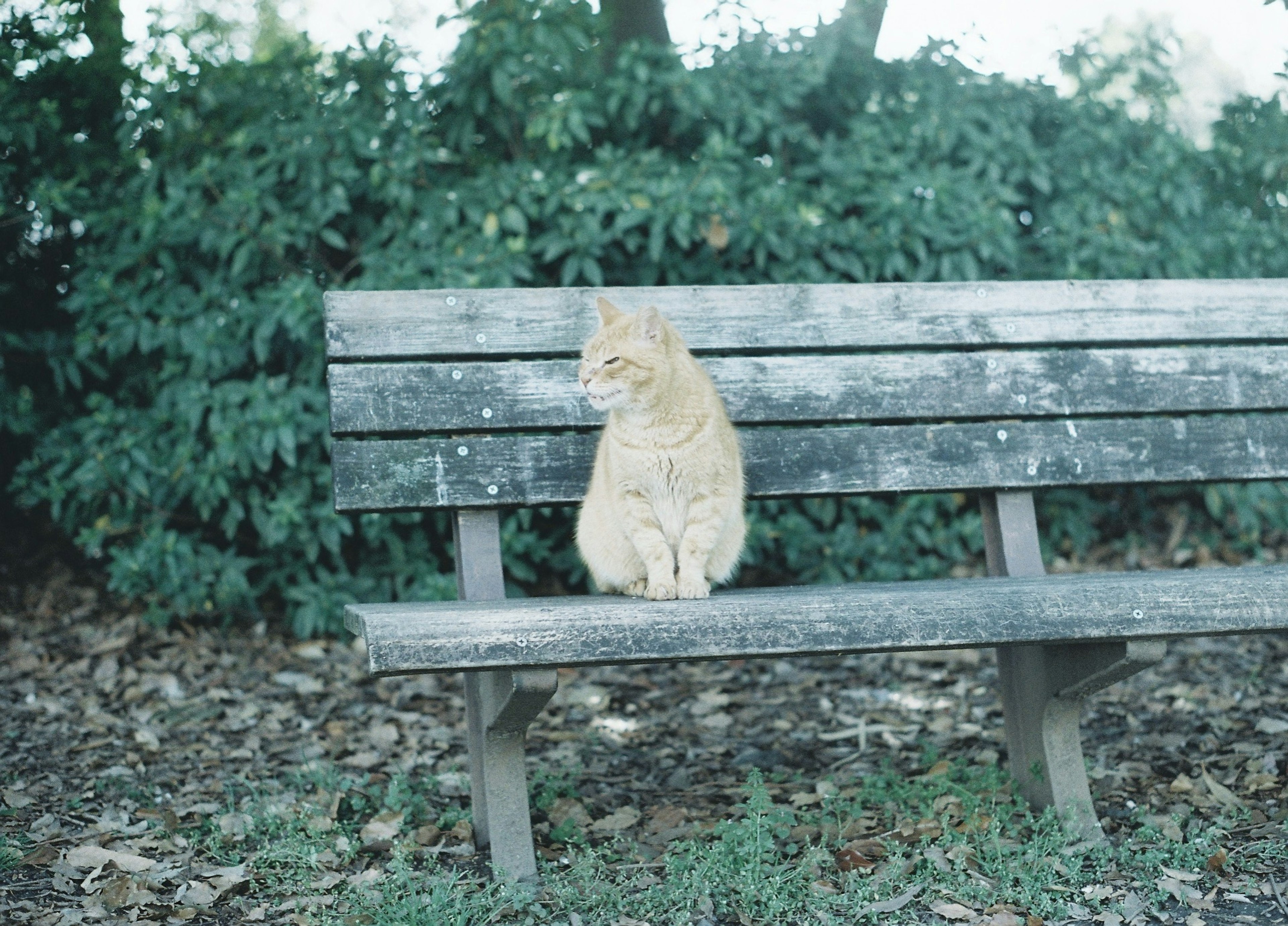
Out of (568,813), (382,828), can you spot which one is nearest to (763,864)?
(568,813)

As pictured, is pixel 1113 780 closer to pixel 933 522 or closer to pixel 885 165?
pixel 933 522

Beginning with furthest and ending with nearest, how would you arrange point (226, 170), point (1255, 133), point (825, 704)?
point (1255, 133) < point (226, 170) < point (825, 704)

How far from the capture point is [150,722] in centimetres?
366

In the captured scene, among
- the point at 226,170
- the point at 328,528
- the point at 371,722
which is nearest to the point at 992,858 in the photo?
the point at 371,722

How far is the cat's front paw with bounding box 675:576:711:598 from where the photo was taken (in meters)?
2.56

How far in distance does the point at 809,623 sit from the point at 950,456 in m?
1.08

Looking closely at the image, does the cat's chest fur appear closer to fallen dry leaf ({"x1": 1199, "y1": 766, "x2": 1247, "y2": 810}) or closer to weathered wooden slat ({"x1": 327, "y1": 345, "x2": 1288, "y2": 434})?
weathered wooden slat ({"x1": 327, "y1": 345, "x2": 1288, "y2": 434})

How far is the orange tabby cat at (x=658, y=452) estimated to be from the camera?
106 inches

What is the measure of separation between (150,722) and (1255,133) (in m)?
4.92

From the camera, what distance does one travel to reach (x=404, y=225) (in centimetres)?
426

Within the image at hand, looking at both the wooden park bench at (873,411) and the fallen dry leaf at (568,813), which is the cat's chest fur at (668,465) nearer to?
the wooden park bench at (873,411)

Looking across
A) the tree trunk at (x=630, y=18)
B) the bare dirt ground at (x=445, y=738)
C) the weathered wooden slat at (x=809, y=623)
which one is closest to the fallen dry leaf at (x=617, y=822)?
the bare dirt ground at (x=445, y=738)

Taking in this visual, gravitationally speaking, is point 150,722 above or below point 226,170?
below

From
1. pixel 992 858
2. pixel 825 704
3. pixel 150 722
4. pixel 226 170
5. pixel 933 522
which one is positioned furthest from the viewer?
pixel 933 522
